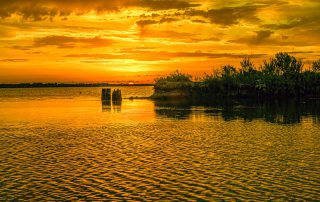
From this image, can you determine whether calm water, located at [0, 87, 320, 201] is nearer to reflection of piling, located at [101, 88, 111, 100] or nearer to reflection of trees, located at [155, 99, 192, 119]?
reflection of trees, located at [155, 99, 192, 119]

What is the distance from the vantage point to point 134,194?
72.1ft

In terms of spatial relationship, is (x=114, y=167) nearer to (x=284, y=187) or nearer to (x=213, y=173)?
(x=213, y=173)

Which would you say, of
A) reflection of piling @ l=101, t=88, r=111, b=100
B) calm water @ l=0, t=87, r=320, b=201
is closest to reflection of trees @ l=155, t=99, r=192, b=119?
calm water @ l=0, t=87, r=320, b=201

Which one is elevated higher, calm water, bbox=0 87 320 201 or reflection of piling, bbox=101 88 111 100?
reflection of piling, bbox=101 88 111 100

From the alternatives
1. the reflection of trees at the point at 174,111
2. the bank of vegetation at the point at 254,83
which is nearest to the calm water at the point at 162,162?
the reflection of trees at the point at 174,111

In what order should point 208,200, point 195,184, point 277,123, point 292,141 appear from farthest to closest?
point 277,123 < point 292,141 < point 195,184 < point 208,200

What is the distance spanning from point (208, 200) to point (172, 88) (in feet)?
340

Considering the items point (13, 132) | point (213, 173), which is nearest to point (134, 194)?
point (213, 173)

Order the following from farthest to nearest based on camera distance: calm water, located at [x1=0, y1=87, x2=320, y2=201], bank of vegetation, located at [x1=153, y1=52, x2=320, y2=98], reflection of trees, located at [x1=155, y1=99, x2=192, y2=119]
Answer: bank of vegetation, located at [x1=153, y1=52, x2=320, y2=98] → reflection of trees, located at [x1=155, y1=99, x2=192, y2=119] → calm water, located at [x1=0, y1=87, x2=320, y2=201]

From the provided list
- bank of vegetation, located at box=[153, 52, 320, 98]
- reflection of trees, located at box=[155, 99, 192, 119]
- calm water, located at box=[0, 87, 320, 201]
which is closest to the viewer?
calm water, located at box=[0, 87, 320, 201]

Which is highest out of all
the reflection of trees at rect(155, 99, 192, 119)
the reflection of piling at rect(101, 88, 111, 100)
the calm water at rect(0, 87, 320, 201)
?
the reflection of piling at rect(101, 88, 111, 100)

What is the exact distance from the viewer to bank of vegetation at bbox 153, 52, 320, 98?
119 metres

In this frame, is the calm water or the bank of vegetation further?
the bank of vegetation

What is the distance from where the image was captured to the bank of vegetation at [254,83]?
119000 millimetres
